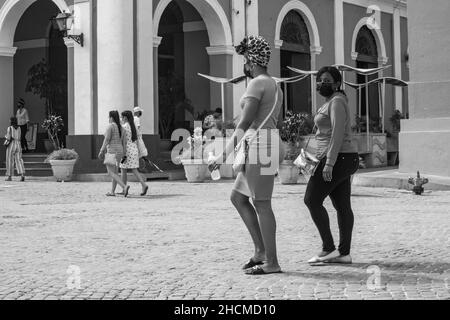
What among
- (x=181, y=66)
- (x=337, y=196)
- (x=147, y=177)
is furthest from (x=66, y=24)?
(x=337, y=196)

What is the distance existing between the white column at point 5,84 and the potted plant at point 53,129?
4.40ft

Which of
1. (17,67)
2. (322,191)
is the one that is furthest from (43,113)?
(322,191)

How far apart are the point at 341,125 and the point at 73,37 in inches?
516

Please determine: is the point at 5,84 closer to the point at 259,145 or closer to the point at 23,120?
the point at 23,120

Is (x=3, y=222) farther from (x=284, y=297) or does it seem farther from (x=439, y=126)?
(x=439, y=126)

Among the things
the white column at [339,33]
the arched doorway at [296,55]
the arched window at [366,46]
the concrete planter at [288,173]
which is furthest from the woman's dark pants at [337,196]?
the arched window at [366,46]

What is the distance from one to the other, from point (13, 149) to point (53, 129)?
6.99 feet

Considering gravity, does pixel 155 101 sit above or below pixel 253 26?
below

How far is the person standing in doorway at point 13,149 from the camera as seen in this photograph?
17281 mm

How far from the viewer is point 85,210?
10.6 meters

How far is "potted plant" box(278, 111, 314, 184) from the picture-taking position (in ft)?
49.9

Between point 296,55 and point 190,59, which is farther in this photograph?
point 296,55

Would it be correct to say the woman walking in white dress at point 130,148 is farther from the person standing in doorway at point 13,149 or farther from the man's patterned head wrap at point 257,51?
the man's patterned head wrap at point 257,51

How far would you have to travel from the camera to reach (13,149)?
17.3 m
